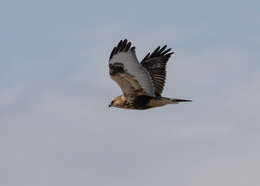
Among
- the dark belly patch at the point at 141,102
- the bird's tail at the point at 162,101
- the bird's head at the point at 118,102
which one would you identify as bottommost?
the bird's tail at the point at 162,101

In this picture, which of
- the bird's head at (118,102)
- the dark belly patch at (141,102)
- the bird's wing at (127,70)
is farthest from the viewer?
the bird's head at (118,102)

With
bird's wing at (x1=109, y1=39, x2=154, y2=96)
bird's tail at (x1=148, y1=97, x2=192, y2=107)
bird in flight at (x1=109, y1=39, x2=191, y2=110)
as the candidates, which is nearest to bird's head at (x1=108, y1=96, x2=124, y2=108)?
bird in flight at (x1=109, y1=39, x2=191, y2=110)

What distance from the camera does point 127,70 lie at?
20812mm

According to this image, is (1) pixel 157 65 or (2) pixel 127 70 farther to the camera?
(1) pixel 157 65

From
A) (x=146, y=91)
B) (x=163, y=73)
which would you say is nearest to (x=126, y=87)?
(x=146, y=91)

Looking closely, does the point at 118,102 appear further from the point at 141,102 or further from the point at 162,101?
the point at 162,101

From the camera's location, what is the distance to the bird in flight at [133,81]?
20.8m

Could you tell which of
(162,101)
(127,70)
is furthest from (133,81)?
(162,101)

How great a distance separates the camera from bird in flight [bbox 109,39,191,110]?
2080 cm

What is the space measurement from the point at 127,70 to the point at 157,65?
244 cm

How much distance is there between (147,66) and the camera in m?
23.0

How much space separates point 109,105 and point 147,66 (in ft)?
5.45

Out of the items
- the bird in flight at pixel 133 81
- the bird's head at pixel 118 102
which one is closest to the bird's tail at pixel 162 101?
the bird in flight at pixel 133 81

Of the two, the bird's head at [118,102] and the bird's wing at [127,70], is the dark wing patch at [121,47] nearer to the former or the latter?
the bird's wing at [127,70]
